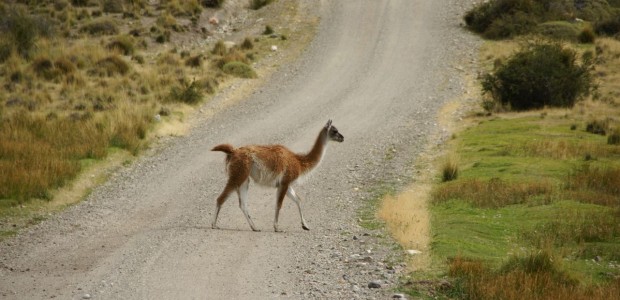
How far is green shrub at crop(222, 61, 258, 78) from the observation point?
32.0 meters

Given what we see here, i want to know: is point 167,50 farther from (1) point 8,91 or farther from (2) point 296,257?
(2) point 296,257

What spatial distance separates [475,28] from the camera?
→ 40312mm

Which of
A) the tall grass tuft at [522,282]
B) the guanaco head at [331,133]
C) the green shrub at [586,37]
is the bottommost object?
the tall grass tuft at [522,282]

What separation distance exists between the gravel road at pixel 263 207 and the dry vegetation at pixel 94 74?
1.08m

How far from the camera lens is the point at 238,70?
32156 mm

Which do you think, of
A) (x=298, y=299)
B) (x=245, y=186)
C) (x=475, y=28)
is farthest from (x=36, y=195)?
(x=475, y=28)

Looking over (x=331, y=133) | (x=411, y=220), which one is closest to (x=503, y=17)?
(x=331, y=133)

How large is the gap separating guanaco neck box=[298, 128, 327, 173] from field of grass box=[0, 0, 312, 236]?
519 centimetres

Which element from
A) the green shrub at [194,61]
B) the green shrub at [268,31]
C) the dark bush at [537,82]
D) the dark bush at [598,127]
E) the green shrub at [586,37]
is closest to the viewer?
the dark bush at [598,127]

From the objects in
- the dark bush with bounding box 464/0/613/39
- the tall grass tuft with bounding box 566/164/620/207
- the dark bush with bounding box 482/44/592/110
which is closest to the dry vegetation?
the dark bush with bounding box 482/44/592/110

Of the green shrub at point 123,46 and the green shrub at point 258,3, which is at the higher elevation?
the green shrub at point 258,3

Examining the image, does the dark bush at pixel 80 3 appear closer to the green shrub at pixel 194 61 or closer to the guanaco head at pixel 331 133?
the green shrub at pixel 194 61

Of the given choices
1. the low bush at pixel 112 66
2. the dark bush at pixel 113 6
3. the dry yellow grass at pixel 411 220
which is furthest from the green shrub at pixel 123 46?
the dry yellow grass at pixel 411 220

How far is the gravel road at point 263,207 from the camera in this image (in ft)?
38.2
